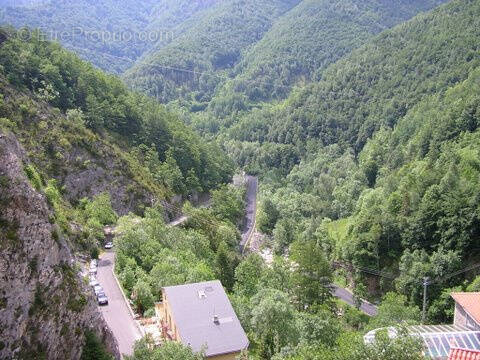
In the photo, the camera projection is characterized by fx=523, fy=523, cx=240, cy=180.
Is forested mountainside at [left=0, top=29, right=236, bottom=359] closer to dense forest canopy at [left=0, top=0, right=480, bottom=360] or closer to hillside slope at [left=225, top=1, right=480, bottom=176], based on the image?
dense forest canopy at [left=0, top=0, right=480, bottom=360]

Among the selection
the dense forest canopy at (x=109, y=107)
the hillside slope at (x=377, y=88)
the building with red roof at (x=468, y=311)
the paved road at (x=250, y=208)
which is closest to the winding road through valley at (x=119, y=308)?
the building with red roof at (x=468, y=311)

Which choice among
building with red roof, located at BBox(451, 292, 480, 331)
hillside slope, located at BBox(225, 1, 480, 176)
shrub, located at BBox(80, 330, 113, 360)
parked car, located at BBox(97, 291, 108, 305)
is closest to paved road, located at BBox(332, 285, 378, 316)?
building with red roof, located at BBox(451, 292, 480, 331)

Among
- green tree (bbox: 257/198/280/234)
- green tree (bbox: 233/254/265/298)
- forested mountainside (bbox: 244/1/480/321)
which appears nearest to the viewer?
green tree (bbox: 233/254/265/298)

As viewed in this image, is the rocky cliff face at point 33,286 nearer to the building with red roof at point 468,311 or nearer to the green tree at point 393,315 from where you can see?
the green tree at point 393,315

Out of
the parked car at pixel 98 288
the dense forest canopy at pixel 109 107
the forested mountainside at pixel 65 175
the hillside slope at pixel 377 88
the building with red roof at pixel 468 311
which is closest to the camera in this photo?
the forested mountainside at pixel 65 175

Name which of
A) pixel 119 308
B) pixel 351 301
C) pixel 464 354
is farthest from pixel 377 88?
pixel 464 354

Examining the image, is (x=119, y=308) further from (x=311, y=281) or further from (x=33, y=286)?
(x=311, y=281)
